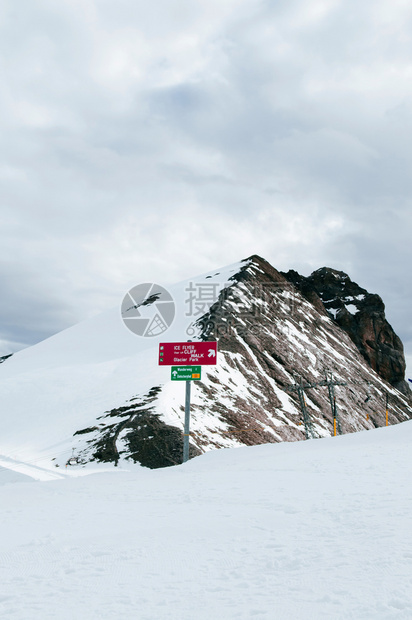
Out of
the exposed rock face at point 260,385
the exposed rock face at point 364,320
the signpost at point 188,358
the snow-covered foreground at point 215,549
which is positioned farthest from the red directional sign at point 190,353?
the exposed rock face at point 364,320

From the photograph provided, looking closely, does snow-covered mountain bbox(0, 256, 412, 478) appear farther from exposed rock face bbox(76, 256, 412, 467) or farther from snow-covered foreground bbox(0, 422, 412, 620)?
snow-covered foreground bbox(0, 422, 412, 620)

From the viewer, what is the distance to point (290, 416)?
124 feet

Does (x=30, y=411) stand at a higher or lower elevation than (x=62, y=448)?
higher

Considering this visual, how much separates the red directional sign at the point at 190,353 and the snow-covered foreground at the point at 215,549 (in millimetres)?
11190

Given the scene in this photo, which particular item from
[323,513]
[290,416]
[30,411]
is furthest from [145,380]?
[323,513]

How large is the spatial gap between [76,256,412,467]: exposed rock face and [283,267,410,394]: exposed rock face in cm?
27

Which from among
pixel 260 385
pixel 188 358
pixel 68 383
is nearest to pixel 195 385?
pixel 260 385

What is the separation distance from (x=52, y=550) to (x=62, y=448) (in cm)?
2131

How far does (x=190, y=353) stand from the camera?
22250 millimetres

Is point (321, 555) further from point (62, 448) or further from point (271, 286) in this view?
point (271, 286)

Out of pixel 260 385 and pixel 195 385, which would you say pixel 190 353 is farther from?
pixel 260 385

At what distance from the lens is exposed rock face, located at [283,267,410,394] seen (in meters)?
84.9

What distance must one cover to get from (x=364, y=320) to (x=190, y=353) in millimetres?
71092

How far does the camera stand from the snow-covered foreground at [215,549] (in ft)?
13.8
